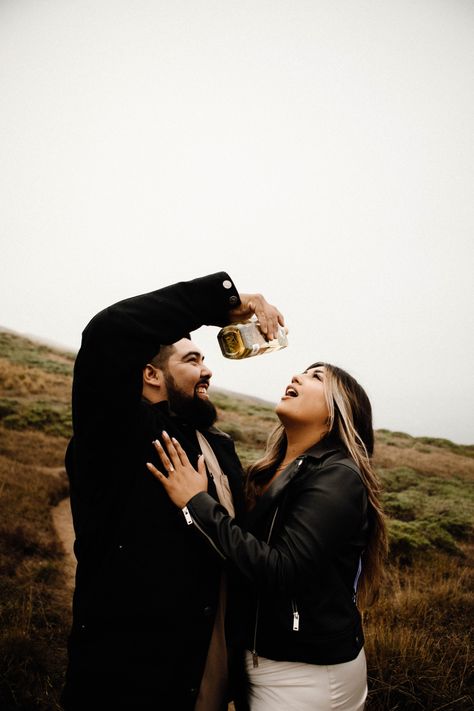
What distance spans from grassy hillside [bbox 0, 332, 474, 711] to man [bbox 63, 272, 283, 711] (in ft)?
7.12

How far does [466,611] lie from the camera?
5.18 m

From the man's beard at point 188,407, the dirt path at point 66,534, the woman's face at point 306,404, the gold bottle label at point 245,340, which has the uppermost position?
the gold bottle label at point 245,340

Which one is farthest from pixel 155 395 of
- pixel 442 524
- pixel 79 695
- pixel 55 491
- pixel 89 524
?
pixel 442 524

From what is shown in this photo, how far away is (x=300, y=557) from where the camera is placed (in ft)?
5.76

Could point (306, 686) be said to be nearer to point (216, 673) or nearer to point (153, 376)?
point (216, 673)

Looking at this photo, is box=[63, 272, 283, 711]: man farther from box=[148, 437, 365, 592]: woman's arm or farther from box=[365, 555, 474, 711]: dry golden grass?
box=[365, 555, 474, 711]: dry golden grass

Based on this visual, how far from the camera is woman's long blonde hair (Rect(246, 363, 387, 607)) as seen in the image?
2.29m

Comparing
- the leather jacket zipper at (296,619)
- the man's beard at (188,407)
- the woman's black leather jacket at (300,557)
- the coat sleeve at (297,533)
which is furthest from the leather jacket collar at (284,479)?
the man's beard at (188,407)

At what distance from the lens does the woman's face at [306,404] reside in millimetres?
2475

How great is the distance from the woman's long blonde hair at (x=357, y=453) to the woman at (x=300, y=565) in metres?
0.03

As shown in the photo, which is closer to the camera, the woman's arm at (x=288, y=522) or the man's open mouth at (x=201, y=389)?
the woman's arm at (x=288, y=522)

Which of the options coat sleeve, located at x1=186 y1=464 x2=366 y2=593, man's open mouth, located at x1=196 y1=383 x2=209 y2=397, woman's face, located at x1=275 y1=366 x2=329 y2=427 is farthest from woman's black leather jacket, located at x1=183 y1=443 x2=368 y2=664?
man's open mouth, located at x1=196 y1=383 x2=209 y2=397

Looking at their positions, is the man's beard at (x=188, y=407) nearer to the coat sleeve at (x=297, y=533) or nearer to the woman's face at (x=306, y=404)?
the woman's face at (x=306, y=404)

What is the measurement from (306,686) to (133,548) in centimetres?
109
